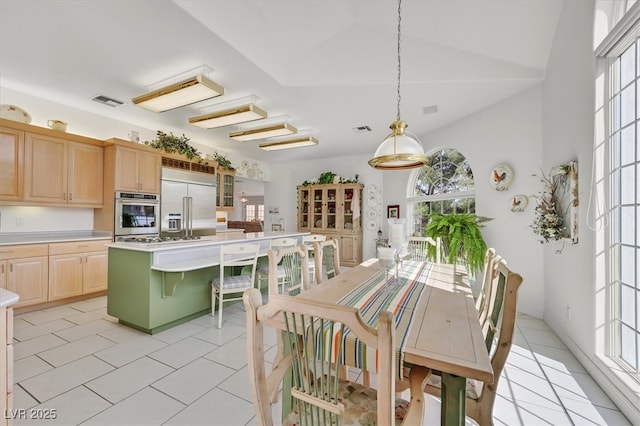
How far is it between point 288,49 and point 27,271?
13.2 feet

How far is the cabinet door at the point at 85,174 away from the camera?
383cm

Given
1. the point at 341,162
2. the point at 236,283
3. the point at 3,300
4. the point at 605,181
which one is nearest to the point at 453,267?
the point at 605,181

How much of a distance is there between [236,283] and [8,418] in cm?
193

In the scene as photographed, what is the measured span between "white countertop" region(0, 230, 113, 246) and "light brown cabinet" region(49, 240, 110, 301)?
0.27 ft

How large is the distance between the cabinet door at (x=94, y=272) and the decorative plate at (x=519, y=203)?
564cm

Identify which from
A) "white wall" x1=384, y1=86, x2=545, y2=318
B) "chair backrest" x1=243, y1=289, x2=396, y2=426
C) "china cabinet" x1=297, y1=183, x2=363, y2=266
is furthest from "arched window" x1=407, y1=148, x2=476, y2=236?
"chair backrest" x1=243, y1=289, x2=396, y2=426

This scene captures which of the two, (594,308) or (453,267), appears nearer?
(594,308)

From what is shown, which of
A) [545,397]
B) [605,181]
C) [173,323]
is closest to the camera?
[545,397]

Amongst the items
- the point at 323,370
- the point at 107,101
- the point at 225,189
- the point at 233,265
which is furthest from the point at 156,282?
the point at 225,189

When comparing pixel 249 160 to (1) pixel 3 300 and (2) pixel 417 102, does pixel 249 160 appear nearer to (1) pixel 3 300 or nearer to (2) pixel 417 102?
(2) pixel 417 102

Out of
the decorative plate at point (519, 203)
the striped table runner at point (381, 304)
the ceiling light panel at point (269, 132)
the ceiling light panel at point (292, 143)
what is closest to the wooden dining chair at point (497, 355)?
the striped table runner at point (381, 304)

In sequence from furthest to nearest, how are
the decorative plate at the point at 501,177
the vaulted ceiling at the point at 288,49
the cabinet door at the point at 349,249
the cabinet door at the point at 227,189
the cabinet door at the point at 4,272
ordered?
the cabinet door at the point at 349,249 → the cabinet door at the point at 227,189 → the decorative plate at the point at 501,177 → the cabinet door at the point at 4,272 → the vaulted ceiling at the point at 288,49

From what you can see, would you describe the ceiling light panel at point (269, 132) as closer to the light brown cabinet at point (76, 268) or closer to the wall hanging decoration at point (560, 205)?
the light brown cabinet at point (76, 268)

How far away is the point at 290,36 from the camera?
9.71 ft
